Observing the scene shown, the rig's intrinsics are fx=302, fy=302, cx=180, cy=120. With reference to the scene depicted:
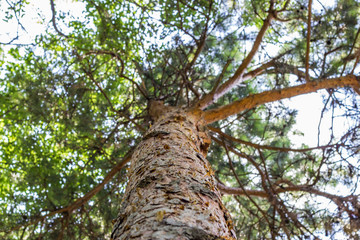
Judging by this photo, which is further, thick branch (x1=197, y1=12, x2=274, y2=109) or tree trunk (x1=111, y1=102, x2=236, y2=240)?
thick branch (x1=197, y1=12, x2=274, y2=109)

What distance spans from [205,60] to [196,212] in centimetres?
513

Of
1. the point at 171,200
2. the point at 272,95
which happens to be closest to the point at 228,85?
the point at 272,95

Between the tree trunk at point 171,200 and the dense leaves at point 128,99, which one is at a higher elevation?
the dense leaves at point 128,99

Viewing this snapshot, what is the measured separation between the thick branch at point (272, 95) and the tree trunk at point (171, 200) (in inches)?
61.4

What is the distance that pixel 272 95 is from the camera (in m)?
3.66

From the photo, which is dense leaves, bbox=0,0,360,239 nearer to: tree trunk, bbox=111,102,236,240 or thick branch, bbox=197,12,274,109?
thick branch, bbox=197,12,274,109

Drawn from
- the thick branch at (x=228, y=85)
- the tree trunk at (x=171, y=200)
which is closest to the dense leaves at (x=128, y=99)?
the thick branch at (x=228, y=85)

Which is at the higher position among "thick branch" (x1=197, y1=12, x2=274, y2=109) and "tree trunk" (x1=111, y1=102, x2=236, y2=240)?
"thick branch" (x1=197, y1=12, x2=274, y2=109)

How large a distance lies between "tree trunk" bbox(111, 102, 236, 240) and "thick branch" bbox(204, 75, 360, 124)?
61.4 inches

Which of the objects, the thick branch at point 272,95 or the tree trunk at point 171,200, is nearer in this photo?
the tree trunk at point 171,200

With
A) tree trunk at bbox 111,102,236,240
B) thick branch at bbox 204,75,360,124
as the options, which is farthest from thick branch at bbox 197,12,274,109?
tree trunk at bbox 111,102,236,240

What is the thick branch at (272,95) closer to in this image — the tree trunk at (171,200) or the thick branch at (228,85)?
the thick branch at (228,85)

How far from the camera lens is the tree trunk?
967 mm

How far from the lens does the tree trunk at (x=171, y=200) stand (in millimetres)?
967
